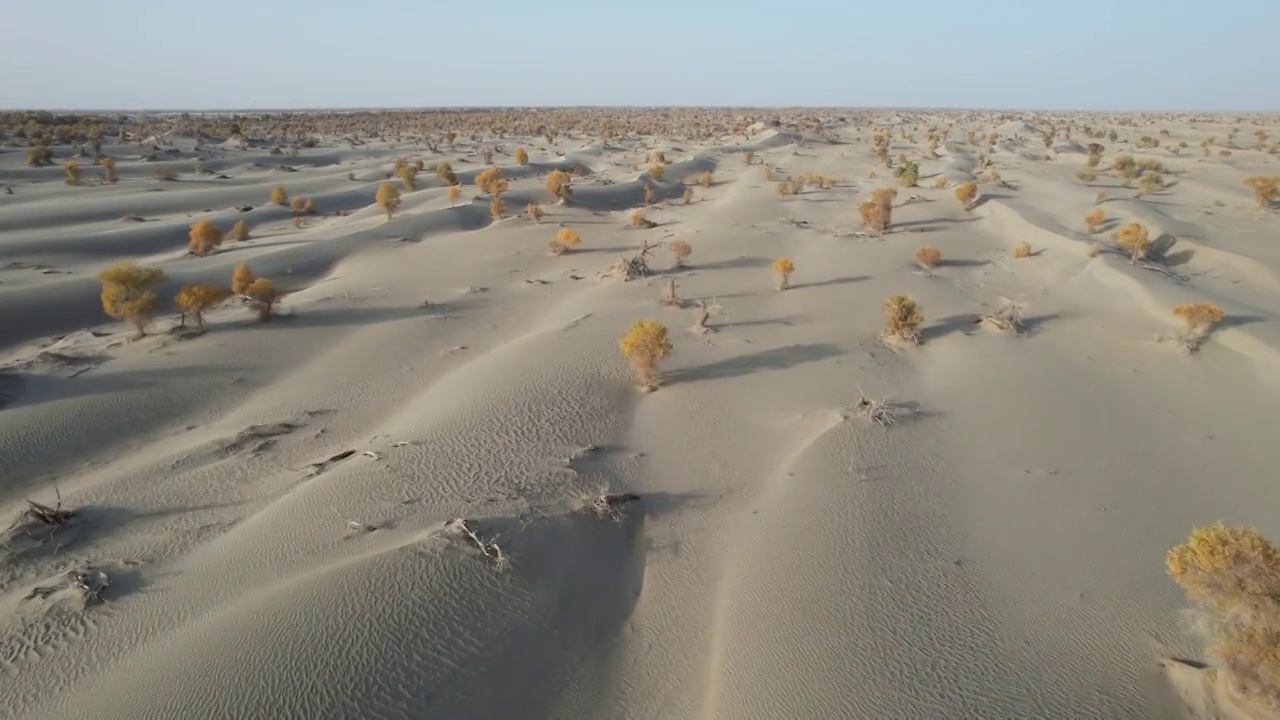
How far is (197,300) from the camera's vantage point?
A: 13.2 m

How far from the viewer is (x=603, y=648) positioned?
5.77m

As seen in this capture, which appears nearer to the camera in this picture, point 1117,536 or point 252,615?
point 252,615

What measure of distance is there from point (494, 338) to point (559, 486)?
6364 mm

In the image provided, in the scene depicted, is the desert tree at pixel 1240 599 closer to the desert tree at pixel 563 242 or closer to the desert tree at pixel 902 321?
the desert tree at pixel 902 321

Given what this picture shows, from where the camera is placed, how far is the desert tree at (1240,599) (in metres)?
4.47

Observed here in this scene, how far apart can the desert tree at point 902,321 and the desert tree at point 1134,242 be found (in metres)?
7.97

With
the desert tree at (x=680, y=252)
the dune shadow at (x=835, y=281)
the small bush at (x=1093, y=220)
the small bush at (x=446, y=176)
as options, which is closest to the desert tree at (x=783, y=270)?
the dune shadow at (x=835, y=281)

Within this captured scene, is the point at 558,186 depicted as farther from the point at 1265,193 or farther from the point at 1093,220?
the point at 1265,193

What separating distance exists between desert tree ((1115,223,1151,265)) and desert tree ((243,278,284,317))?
19.3 metres

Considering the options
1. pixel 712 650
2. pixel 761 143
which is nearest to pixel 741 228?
pixel 712 650

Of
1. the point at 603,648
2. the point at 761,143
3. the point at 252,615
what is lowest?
the point at 603,648

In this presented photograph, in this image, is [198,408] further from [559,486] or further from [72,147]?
[72,147]

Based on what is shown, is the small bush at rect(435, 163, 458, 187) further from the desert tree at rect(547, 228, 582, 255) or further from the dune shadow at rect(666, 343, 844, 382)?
the dune shadow at rect(666, 343, 844, 382)

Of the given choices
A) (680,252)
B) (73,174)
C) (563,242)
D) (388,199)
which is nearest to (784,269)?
(680,252)
